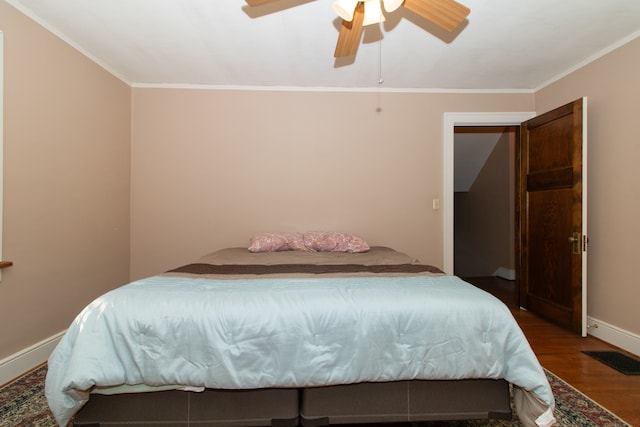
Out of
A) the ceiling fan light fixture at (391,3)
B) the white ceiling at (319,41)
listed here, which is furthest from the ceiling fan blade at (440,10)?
the white ceiling at (319,41)

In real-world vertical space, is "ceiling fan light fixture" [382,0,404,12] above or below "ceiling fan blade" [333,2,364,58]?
below

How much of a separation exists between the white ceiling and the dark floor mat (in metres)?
2.37

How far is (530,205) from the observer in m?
3.22

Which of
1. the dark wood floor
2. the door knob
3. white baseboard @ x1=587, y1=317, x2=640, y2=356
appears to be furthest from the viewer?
the door knob

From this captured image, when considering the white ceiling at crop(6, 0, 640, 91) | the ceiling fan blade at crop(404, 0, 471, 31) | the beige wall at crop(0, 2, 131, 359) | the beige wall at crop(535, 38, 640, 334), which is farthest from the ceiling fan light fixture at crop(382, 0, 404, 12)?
the beige wall at crop(0, 2, 131, 359)

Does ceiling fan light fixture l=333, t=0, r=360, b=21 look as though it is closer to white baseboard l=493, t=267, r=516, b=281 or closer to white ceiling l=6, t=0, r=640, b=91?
white ceiling l=6, t=0, r=640, b=91

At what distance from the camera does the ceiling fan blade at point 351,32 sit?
5.44 feet

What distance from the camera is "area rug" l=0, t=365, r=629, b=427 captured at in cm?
158

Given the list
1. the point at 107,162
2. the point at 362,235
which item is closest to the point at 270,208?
the point at 362,235

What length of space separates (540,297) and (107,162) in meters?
4.31

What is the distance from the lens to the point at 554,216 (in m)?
2.90

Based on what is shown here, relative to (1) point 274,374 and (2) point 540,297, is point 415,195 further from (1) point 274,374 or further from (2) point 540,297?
(1) point 274,374

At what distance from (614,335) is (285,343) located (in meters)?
2.79

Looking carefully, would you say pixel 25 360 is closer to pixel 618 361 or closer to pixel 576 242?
pixel 618 361
